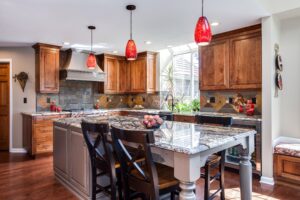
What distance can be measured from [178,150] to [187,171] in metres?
0.15

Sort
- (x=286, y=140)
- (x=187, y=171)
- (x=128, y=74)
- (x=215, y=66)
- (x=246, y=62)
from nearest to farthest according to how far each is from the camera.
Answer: (x=187, y=171), (x=286, y=140), (x=246, y=62), (x=215, y=66), (x=128, y=74)

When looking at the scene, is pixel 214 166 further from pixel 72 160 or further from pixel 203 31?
pixel 72 160

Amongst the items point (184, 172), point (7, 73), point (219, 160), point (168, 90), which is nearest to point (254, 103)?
point (219, 160)

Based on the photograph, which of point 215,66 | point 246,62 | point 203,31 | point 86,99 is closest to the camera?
point 203,31

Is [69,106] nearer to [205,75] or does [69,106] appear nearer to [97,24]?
[97,24]

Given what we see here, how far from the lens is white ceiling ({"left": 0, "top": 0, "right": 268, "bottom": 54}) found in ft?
8.96

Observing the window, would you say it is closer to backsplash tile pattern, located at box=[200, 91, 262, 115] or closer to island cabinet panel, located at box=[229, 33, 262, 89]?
backsplash tile pattern, located at box=[200, 91, 262, 115]

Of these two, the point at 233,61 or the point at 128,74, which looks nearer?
the point at 233,61

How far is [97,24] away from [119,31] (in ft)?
1.57

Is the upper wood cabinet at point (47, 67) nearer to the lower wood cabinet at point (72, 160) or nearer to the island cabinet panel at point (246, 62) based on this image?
the lower wood cabinet at point (72, 160)

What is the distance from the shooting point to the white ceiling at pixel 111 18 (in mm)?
2730

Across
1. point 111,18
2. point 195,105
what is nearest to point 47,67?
point 111,18

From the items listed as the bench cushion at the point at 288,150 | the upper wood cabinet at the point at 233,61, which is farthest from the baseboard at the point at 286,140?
the upper wood cabinet at the point at 233,61

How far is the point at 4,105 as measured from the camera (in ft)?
16.5
